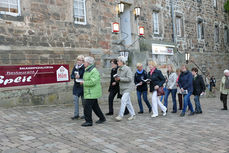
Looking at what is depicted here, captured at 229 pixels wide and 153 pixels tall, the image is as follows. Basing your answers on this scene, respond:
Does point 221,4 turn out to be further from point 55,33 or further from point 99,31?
point 55,33

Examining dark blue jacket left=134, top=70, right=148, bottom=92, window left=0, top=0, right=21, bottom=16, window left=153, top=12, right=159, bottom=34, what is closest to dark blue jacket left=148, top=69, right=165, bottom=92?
dark blue jacket left=134, top=70, right=148, bottom=92

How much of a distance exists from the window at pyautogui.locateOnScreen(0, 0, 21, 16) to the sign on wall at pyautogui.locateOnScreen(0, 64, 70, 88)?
1.97 m

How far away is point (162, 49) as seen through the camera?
1480cm

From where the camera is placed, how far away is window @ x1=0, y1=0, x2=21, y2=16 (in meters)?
8.50

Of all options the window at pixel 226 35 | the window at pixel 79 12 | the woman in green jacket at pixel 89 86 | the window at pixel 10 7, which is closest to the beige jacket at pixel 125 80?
the woman in green jacket at pixel 89 86

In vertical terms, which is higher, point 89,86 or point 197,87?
point 89,86

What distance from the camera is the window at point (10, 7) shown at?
27.9 ft

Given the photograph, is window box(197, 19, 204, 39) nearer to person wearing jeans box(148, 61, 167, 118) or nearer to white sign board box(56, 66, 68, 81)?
white sign board box(56, 66, 68, 81)

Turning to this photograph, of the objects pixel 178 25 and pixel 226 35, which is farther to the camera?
pixel 226 35

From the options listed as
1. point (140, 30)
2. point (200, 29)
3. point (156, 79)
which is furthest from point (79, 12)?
point (200, 29)

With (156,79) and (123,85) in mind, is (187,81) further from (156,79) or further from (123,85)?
(123,85)

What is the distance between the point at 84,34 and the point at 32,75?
3356 millimetres

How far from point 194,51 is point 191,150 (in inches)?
625

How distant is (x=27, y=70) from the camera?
846cm
